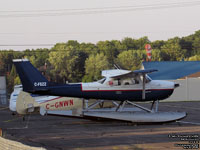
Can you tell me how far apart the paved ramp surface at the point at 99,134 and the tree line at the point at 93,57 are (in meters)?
60.1

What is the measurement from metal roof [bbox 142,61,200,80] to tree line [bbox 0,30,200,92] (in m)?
29.1

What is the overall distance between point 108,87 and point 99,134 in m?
4.23

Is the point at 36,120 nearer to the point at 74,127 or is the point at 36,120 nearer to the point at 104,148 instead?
the point at 74,127

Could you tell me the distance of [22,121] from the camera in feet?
74.0

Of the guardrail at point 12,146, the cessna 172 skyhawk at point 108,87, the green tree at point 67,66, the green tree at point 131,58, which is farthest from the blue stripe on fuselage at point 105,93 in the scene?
the green tree at point 131,58

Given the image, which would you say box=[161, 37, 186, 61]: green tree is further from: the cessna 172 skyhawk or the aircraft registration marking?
the cessna 172 skyhawk

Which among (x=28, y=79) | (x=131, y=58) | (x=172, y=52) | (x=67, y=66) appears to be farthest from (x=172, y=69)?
(x=172, y=52)

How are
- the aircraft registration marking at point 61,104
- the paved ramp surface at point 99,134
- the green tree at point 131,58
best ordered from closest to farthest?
the paved ramp surface at point 99,134 < the aircraft registration marking at point 61,104 < the green tree at point 131,58

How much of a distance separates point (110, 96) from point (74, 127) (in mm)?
2662

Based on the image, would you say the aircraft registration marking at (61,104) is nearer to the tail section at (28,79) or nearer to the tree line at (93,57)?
the tail section at (28,79)

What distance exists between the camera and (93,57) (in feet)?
348

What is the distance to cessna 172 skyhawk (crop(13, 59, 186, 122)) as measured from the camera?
65.4ft

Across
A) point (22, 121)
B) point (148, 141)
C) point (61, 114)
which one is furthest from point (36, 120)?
point (148, 141)

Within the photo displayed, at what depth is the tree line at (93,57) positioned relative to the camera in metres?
102
